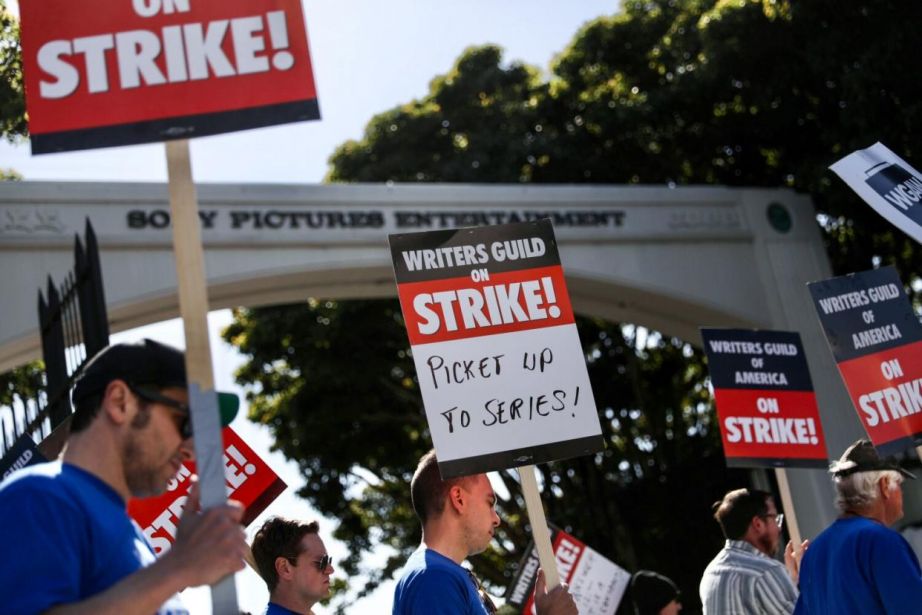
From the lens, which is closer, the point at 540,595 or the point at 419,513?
the point at 540,595

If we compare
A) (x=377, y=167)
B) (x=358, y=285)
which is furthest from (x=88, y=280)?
(x=377, y=167)

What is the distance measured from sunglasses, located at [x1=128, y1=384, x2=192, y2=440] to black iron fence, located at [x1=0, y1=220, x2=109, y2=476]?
249 cm

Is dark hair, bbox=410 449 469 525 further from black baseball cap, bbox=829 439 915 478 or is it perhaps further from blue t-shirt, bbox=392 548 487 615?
black baseball cap, bbox=829 439 915 478

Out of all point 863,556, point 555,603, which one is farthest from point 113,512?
point 863,556

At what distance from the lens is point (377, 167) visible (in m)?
18.6

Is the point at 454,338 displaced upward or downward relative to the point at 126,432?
upward

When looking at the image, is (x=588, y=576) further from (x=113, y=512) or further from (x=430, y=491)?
(x=113, y=512)

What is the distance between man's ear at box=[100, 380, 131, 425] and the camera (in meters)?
2.60

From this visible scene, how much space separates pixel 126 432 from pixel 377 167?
16.2 metres

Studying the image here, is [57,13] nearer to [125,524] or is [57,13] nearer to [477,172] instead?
[125,524]

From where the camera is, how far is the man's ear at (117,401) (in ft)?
8.54

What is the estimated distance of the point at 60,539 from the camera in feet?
7.82

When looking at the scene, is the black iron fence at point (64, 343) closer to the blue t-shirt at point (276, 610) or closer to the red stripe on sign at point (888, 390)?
the blue t-shirt at point (276, 610)

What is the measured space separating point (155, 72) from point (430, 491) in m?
1.73
